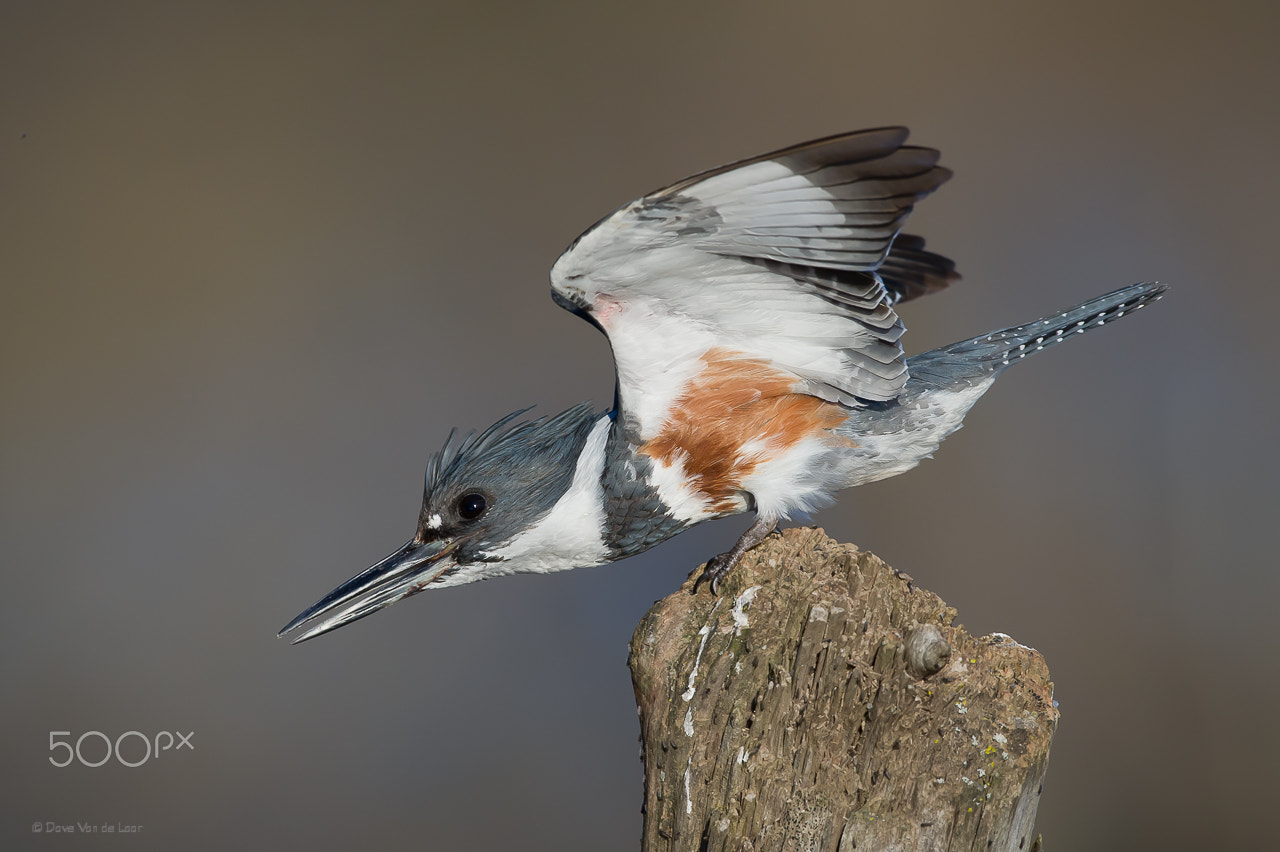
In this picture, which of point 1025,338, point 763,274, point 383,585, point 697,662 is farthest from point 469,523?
point 1025,338

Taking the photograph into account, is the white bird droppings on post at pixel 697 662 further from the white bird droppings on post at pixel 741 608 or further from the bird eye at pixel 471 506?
the bird eye at pixel 471 506

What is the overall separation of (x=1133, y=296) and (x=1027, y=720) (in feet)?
3.26

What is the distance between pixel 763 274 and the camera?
1371 millimetres

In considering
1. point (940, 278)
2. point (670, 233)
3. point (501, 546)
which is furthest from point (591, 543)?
point (940, 278)

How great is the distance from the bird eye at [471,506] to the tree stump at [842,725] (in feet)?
1.59

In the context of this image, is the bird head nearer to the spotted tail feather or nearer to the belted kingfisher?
the belted kingfisher

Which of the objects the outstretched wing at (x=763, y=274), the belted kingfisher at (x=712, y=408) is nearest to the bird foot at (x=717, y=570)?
the belted kingfisher at (x=712, y=408)

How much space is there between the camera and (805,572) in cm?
125

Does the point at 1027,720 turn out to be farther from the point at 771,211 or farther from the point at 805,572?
the point at 771,211

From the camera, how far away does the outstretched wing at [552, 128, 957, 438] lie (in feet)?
3.92

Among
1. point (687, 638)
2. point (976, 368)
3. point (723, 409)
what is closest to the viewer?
point (687, 638)

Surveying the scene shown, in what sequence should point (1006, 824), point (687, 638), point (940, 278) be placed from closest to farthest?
point (1006, 824) < point (687, 638) < point (940, 278)

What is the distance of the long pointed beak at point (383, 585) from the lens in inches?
63.6

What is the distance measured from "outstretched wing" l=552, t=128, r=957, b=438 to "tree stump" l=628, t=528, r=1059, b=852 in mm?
416
